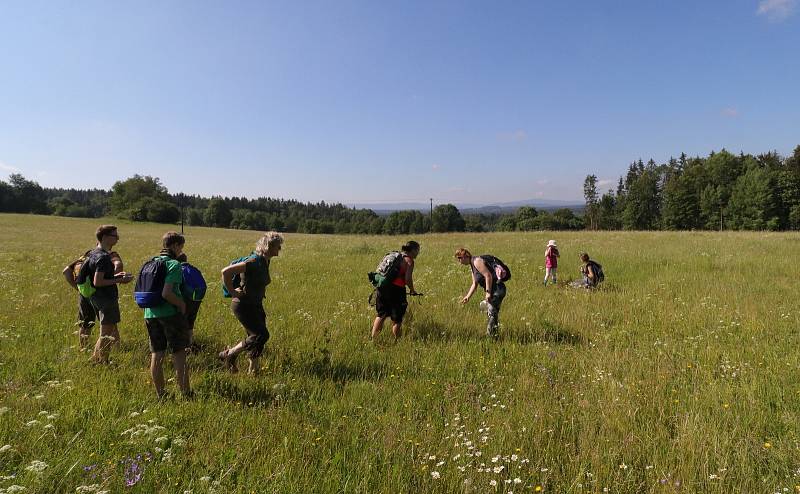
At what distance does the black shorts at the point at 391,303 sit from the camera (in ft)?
21.5

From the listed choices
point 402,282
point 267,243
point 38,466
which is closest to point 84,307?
point 267,243

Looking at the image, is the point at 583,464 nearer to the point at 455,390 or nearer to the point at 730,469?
the point at 730,469

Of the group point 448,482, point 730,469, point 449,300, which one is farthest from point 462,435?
point 449,300

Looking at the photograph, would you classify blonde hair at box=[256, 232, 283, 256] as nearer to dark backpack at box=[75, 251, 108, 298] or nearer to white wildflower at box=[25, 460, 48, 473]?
dark backpack at box=[75, 251, 108, 298]

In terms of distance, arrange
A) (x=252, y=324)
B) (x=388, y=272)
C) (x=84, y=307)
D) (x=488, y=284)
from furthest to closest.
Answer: (x=388, y=272), (x=488, y=284), (x=84, y=307), (x=252, y=324)

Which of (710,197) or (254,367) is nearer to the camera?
(254,367)

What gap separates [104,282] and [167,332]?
1.74 metres

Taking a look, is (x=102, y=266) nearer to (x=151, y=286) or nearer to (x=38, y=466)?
(x=151, y=286)

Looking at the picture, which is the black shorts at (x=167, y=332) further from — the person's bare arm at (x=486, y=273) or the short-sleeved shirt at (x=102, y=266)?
the person's bare arm at (x=486, y=273)

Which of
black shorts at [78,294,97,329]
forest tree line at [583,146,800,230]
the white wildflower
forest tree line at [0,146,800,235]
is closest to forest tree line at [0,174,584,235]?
forest tree line at [0,146,800,235]

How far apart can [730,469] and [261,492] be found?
12.5 feet

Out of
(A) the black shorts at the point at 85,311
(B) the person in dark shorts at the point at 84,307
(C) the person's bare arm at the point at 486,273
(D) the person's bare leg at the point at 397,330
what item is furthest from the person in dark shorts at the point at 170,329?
(C) the person's bare arm at the point at 486,273

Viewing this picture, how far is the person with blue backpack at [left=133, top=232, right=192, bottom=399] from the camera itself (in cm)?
418

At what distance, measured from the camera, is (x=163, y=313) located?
13.9 feet
